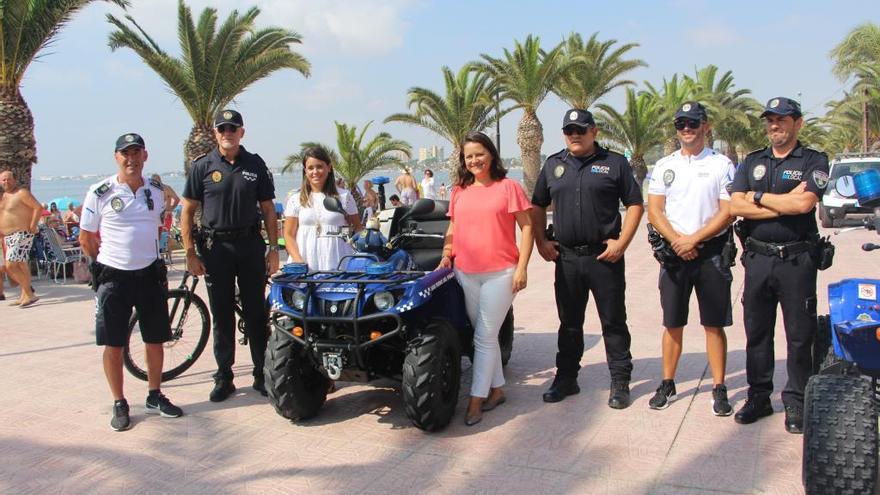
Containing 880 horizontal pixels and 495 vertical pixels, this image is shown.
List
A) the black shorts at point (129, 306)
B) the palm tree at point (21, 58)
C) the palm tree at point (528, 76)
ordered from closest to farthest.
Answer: the black shorts at point (129, 306) < the palm tree at point (21, 58) < the palm tree at point (528, 76)

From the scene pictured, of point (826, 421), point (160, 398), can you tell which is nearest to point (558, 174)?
point (826, 421)

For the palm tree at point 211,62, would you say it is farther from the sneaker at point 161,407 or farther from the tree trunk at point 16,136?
the sneaker at point 161,407

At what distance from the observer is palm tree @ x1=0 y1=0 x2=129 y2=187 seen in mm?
11609

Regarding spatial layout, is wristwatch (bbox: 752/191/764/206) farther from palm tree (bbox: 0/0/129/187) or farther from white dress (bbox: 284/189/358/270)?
palm tree (bbox: 0/0/129/187)

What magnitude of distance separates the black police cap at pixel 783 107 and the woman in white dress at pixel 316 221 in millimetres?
2875

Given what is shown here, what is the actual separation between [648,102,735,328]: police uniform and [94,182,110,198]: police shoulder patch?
3639 millimetres

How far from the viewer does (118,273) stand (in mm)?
4566

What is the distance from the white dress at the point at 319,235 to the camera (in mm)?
5105

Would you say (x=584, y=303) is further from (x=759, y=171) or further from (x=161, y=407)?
(x=161, y=407)

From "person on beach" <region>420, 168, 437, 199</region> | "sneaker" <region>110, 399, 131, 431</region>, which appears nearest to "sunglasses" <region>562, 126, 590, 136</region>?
"sneaker" <region>110, 399, 131, 431</region>

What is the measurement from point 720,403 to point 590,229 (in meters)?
1.38

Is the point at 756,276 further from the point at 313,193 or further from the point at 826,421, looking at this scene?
the point at 313,193

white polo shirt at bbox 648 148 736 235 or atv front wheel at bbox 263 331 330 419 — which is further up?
white polo shirt at bbox 648 148 736 235

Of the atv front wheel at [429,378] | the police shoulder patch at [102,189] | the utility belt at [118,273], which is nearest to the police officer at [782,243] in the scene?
the atv front wheel at [429,378]
